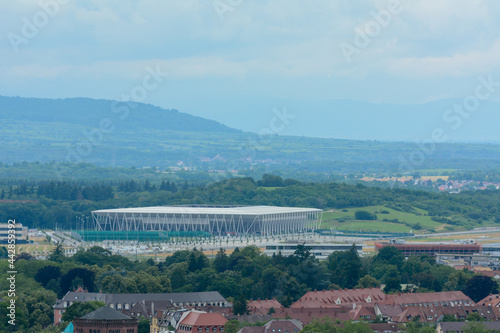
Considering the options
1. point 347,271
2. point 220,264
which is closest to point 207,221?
point 220,264

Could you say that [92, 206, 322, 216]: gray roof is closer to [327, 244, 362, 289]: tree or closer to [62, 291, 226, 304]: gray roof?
[327, 244, 362, 289]: tree

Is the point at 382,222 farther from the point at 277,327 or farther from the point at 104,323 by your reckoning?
the point at 104,323

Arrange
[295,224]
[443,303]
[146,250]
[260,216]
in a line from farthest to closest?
1. [295,224]
2. [260,216]
3. [146,250]
4. [443,303]

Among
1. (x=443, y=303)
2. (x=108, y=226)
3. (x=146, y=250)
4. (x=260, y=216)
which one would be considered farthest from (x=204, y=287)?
(x=108, y=226)

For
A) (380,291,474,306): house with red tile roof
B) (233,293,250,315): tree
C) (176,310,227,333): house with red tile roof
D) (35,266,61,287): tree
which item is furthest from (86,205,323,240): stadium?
(176,310,227,333): house with red tile roof

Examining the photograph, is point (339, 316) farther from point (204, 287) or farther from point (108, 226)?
point (108, 226)

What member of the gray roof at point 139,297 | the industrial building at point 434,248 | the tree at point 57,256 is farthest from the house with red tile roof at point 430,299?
the industrial building at point 434,248
